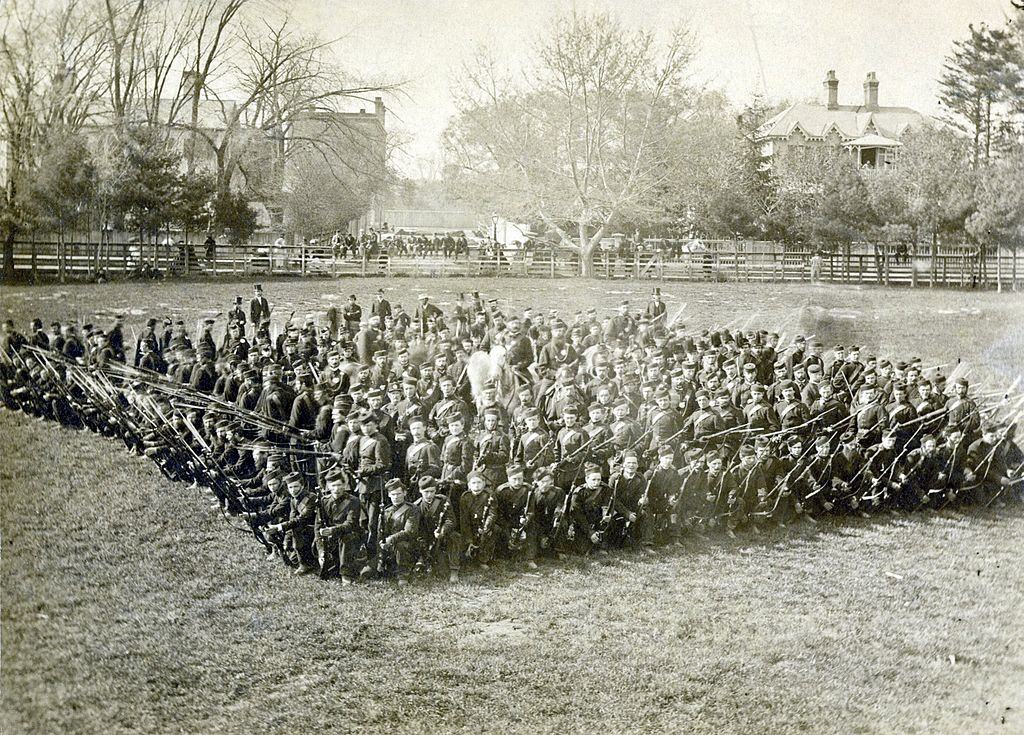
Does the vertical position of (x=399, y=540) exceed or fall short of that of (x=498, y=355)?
it falls short

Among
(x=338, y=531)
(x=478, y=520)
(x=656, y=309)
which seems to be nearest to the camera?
(x=338, y=531)

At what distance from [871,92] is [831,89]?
0.61 feet

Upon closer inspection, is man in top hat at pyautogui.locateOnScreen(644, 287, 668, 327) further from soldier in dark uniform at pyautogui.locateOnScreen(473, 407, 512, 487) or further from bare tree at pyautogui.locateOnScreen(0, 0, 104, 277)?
bare tree at pyautogui.locateOnScreen(0, 0, 104, 277)

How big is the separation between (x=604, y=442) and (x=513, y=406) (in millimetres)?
475

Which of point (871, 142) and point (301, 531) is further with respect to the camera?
point (871, 142)

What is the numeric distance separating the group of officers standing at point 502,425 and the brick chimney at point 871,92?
1164mm

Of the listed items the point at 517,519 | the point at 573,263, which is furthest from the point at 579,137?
the point at 517,519

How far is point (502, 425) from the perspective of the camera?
3.79 m

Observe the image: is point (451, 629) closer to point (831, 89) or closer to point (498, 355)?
point (498, 355)

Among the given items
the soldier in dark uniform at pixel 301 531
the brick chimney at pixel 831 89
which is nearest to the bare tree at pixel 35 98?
the soldier in dark uniform at pixel 301 531

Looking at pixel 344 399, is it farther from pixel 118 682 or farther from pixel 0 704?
pixel 0 704

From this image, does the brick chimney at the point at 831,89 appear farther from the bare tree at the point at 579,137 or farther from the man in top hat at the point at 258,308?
the man in top hat at the point at 258,308

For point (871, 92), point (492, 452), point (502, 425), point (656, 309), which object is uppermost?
point (871, 92)

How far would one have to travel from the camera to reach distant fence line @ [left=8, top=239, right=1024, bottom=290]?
3.52 meters
